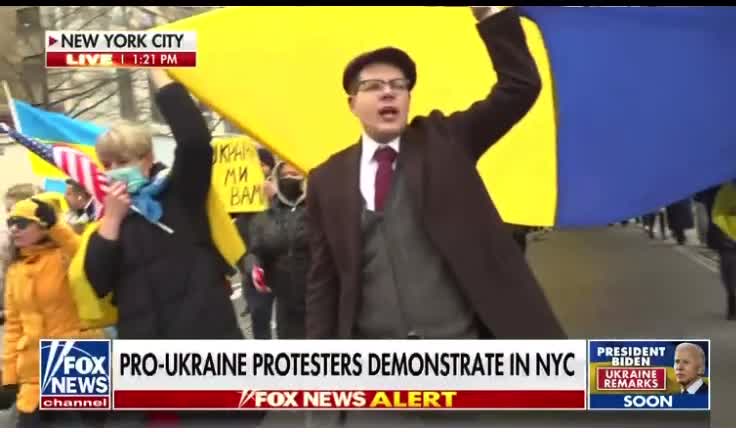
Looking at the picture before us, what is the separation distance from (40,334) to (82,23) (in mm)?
1060

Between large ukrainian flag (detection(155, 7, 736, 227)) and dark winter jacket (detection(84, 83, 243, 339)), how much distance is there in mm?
241

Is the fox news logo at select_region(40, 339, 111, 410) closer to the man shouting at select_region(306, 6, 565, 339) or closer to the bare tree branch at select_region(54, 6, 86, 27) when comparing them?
the man shouting at select_region(306, 6, 565, 339)

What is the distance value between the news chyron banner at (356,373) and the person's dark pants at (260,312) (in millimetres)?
33

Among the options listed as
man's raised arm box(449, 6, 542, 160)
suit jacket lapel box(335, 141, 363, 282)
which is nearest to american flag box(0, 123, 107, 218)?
suit jacket lapel box(335, 141, 363, 282)

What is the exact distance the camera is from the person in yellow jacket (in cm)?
404

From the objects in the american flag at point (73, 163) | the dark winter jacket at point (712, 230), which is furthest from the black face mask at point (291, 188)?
the dark winter jacket at point (712, 230)

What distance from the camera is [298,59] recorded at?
404 cm

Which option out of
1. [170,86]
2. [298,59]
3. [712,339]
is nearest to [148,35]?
[170,86]

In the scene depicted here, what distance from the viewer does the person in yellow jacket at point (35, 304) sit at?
13.2 feet

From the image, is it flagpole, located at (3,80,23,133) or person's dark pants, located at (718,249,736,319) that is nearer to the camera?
flagpole, located at (3,80,23,133)

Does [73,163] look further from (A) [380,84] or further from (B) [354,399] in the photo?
(B) [354,399]

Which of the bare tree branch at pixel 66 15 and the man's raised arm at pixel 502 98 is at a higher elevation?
the bare tree branch at pixel 66 15

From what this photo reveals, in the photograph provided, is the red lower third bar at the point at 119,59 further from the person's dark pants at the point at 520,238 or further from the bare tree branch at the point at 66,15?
the person's dark pants at the point at 520,238

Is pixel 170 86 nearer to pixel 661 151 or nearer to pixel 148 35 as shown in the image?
pixel 148 35
